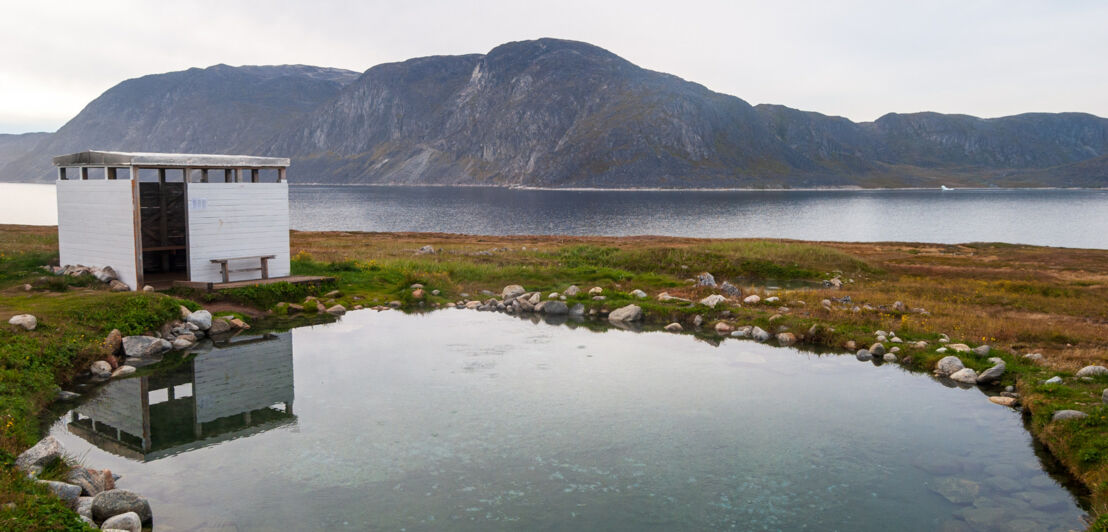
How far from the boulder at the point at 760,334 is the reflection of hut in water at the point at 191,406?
17984 millimetres

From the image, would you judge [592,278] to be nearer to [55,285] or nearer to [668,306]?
[668,306]

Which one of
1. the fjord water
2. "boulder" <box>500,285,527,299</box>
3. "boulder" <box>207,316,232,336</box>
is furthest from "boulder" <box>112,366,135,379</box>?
"boulder" <box>500,285,527,299</box>

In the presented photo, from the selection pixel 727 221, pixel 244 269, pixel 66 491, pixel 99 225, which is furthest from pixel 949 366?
pixel 727 221

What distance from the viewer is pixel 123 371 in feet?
75.2

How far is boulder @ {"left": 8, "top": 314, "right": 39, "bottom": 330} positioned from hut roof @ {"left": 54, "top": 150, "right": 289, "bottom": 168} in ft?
26.2

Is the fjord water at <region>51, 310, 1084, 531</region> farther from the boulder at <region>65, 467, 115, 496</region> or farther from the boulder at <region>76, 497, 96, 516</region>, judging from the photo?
the boulder at <region>76, 497, 96, 516</region>

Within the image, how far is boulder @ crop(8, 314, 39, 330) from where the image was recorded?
21.8 m

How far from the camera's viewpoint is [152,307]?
2648 centimetres

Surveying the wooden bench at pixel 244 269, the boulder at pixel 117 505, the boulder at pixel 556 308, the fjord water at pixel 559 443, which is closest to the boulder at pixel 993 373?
the fjord water at pixel 559 443

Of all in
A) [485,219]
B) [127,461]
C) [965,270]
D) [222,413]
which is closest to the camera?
[127,461]

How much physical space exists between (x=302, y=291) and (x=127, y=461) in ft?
57.8

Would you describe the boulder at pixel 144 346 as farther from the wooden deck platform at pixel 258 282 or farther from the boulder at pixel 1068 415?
the boulder at pixel 1068 415

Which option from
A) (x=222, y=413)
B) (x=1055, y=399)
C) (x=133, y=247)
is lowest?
(x=222, y=413)

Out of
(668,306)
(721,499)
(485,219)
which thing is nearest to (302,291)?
(668,306)
